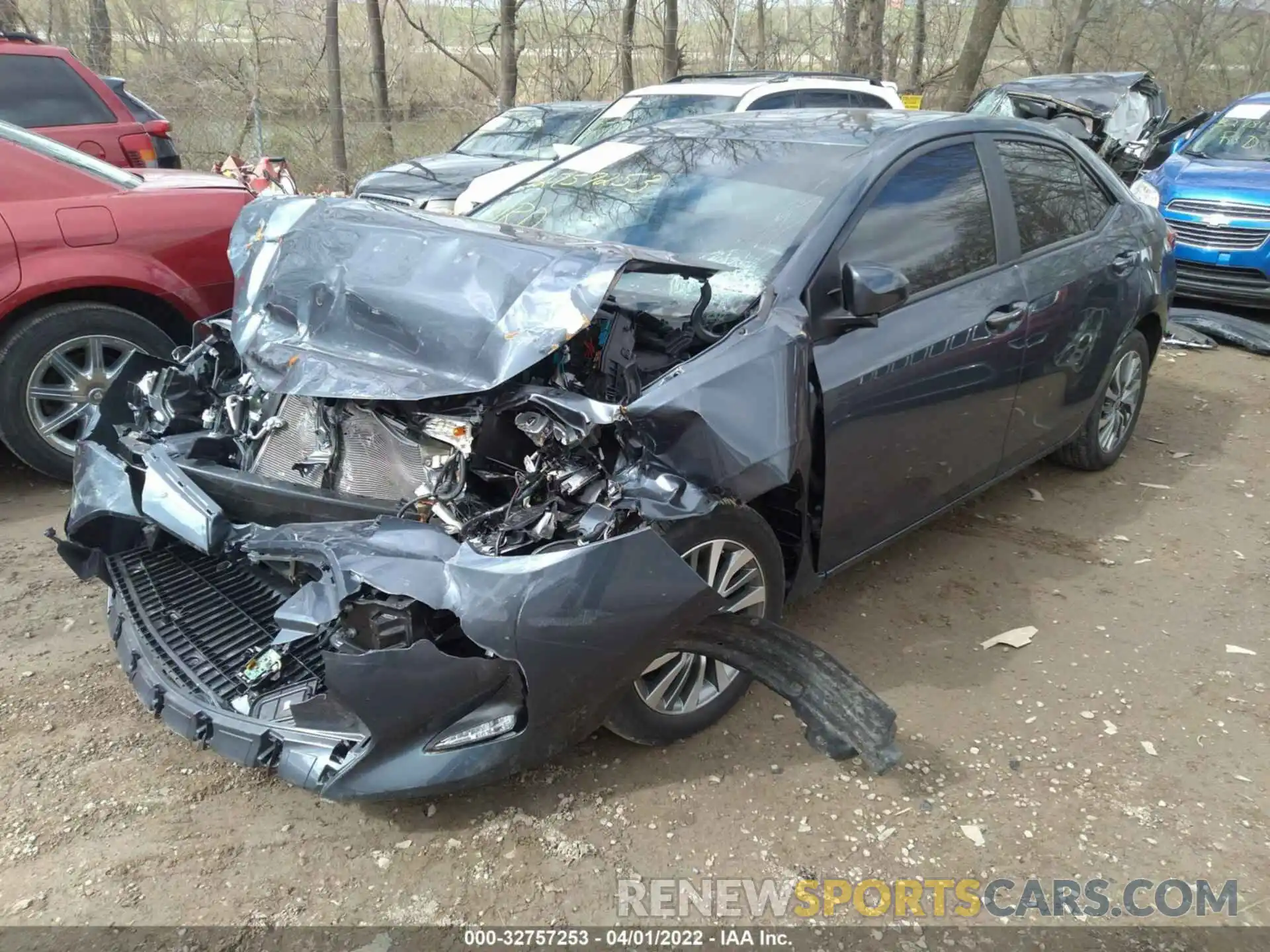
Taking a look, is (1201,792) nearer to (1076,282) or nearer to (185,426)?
(1076,282)

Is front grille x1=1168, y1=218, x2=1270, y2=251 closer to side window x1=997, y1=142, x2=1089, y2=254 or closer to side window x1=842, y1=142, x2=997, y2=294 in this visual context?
side window x1=997, y1=142, x2=1089, y2=254

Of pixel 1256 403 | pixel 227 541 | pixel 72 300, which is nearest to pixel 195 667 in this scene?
pixel 227 541

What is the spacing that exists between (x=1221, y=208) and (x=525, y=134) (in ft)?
23.3

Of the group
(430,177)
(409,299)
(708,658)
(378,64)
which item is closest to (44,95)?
(430,177)

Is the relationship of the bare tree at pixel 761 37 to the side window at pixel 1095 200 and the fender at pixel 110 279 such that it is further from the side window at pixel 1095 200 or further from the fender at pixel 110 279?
the fender at pixel 110 279

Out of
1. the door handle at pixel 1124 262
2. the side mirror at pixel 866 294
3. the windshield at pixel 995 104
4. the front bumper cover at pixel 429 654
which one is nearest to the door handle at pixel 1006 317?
the side mirror at pixel 866 294

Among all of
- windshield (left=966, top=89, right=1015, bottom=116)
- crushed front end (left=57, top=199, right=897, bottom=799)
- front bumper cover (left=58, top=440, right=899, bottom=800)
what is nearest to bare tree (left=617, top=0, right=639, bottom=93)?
windshield (left=966, top=89, right=1015, bottom=116)

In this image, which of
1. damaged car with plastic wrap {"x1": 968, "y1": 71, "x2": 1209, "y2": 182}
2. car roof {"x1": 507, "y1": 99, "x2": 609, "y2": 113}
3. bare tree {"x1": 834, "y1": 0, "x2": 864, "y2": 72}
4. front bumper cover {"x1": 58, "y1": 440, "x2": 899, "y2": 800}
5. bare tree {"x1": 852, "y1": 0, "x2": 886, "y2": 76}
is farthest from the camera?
bare tree {"x1": 834, "y1": 0, "x2": 864, "y2": 72}

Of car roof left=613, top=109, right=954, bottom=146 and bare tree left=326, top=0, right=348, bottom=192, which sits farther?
bare tree left=326, top=0, right=348, bottom=192

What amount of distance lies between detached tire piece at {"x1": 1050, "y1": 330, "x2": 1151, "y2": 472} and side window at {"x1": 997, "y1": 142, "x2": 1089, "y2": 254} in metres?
0.81

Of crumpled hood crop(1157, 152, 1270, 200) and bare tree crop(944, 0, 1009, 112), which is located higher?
bare tree crop(944, 0, 1009, 112)

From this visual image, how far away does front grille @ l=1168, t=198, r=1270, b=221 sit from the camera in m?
8.22

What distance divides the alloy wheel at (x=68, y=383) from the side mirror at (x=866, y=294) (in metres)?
3.37

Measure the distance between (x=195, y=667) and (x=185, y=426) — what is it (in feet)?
3.65
